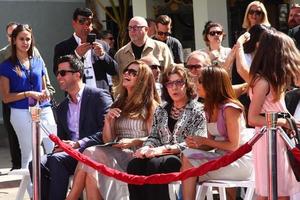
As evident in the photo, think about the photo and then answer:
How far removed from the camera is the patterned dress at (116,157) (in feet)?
21.7

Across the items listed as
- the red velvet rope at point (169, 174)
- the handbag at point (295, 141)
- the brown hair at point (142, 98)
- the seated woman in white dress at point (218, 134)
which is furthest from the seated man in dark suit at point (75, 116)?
the handbag at point (295, 141)

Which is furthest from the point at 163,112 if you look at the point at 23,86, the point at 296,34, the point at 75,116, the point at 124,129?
the point at 23,86

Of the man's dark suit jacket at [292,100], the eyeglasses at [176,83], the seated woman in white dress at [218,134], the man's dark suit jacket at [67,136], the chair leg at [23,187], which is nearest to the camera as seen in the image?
the man's dark suit jacket at [292,100]

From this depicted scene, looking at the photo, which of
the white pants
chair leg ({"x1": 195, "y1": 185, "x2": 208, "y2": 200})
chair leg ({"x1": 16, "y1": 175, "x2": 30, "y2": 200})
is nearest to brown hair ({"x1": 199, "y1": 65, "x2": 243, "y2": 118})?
chair leg ({"x1": 195, "y1": 185, "x2": 208, "y2": 200})

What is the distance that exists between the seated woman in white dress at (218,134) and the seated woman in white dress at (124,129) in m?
0.71

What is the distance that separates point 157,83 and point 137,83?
77 cm

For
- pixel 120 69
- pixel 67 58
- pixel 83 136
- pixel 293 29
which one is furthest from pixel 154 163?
pixel 293 29

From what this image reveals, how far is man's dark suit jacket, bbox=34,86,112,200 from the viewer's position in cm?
675

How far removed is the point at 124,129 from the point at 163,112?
17.9 inches

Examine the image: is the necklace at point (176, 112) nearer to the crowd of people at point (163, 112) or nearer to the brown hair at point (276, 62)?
the crowd of people at point (163, 112)

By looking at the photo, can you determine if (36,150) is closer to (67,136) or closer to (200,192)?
(67,136)

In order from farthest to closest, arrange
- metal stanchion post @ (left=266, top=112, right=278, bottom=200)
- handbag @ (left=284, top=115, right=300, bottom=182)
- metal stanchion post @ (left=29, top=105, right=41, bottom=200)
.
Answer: metal stanchion post @ (left=29, top=105, right=41, bottom=200)
handbag @ (left=284, top=115, right=300, bottom=182)
metal stanchion post @ (left=266, top=112, right=278, bottom=200)

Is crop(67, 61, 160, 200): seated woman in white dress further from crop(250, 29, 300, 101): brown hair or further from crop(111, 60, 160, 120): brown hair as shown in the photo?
crop(250, 29, 300, 101): brown hair

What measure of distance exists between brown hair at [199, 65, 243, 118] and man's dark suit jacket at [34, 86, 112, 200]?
1.28m
